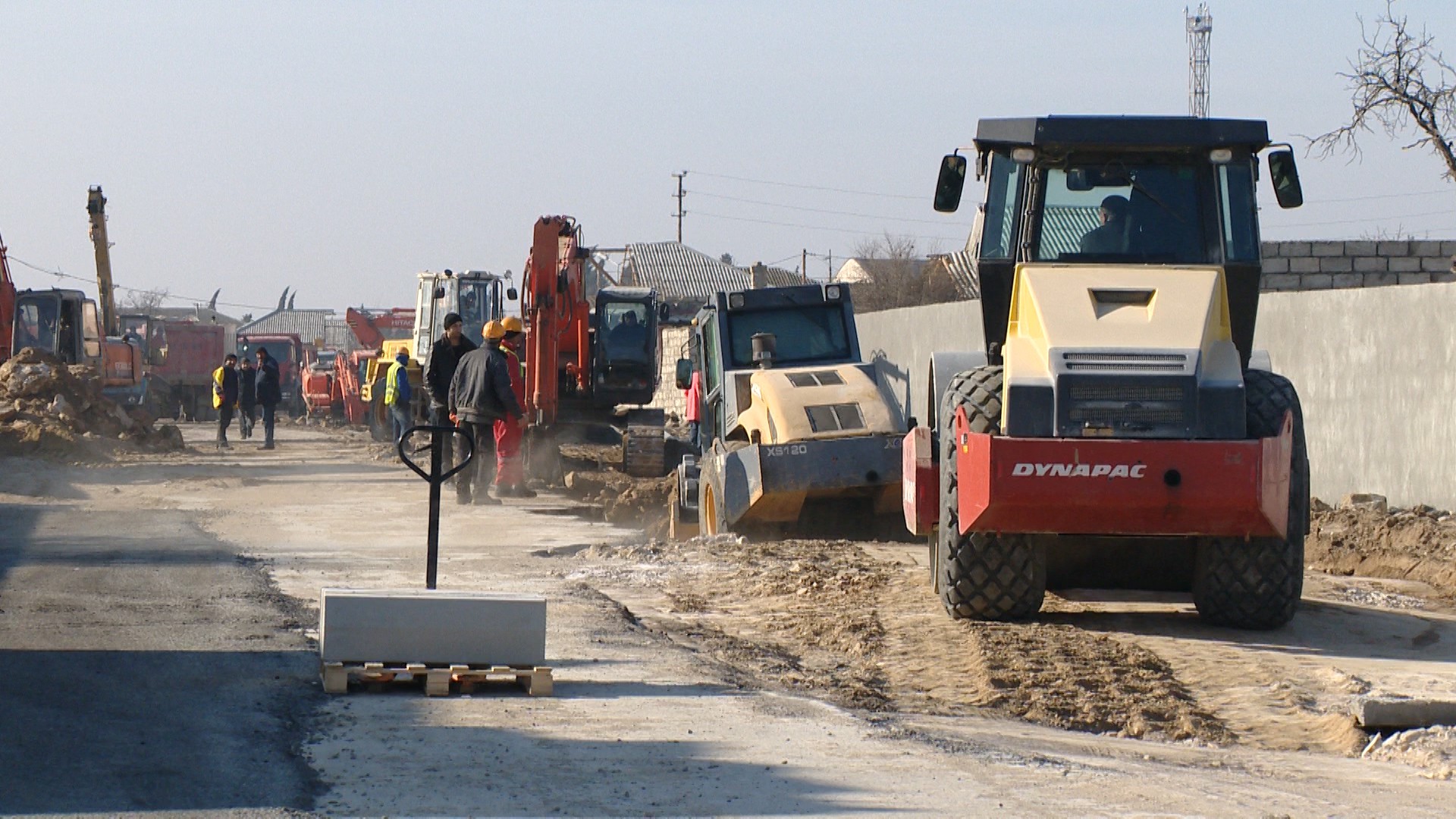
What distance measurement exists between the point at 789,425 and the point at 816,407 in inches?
11.4

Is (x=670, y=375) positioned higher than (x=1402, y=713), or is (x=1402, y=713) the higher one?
(x=670, y=375)

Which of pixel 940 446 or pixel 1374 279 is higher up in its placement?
pixel 1374 279

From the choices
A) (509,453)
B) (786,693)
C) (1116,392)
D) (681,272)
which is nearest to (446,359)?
(509,453)

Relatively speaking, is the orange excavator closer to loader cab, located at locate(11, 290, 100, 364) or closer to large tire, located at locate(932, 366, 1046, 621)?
large tire, located at locate(932, 366, 1046, 621)

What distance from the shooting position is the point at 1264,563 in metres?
8.79

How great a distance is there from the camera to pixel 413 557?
12.3 metres

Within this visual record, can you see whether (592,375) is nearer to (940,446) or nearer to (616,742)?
(940,446)

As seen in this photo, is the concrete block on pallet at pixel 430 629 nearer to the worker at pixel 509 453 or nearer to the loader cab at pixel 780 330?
the loader cab at pixel 780 330

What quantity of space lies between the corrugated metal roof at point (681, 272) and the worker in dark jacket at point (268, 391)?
40.6 metres

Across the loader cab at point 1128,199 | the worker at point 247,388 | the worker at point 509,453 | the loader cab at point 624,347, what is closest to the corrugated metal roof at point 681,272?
the worker at point 247,388

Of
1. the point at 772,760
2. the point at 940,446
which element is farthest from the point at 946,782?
the point at 940,446

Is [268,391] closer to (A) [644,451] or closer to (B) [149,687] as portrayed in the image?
(A) [644,451]

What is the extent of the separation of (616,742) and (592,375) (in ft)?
53.6

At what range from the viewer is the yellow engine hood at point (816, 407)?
1267 cm
